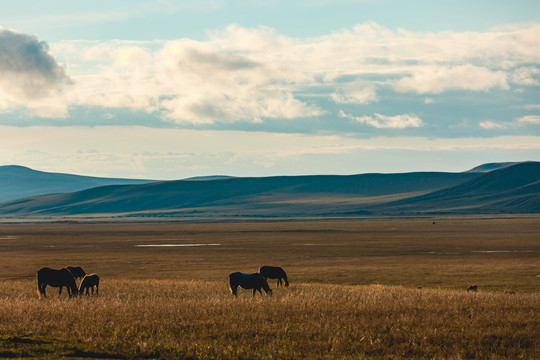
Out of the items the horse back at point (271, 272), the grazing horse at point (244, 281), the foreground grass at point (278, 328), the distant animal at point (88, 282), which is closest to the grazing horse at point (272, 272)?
the horse back at point (271, 272)

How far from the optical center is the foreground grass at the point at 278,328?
1728cm

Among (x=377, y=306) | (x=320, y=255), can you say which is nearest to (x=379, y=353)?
(x=377, y=306)

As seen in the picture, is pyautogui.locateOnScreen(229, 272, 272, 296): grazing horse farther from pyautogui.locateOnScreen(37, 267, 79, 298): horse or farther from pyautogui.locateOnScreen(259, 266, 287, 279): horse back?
pyautogui.locateOnScreen(37, 267, 79, 298): horse

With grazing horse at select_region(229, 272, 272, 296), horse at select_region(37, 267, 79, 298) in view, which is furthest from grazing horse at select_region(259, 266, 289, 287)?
horse at select_region(37, 267, 79, 298)

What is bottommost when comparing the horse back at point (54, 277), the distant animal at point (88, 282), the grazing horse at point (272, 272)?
the grazing horse at point (272, 272)

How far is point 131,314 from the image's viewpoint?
21.9 metres

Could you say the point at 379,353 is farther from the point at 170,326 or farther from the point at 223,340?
the point at 170,326

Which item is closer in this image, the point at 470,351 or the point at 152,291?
the point at 470,351

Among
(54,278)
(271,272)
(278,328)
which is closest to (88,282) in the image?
(54,278)

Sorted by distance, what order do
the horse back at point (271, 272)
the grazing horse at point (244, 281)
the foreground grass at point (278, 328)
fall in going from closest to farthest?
the foreground grass at point (278, 328), the grazing horse at point (244, 281), the horse back at point (271, 272)

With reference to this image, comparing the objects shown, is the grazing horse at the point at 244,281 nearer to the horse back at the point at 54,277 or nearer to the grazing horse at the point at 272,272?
the grazing horse at the point at 272,272

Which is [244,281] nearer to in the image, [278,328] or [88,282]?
[88,282]

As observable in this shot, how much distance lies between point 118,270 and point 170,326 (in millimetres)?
36723

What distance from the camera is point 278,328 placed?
20094 millimetres
